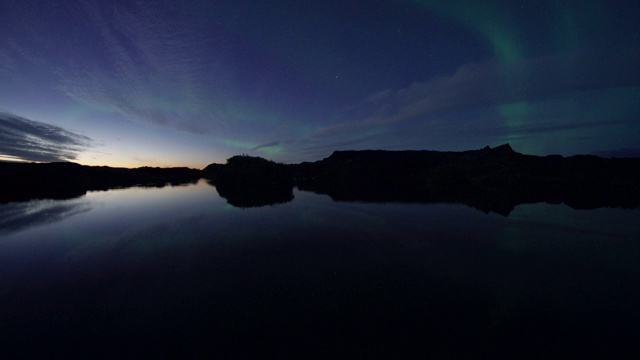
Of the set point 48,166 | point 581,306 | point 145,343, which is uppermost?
point 48,166

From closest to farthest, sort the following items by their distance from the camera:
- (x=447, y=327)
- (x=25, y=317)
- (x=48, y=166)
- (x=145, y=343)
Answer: (x=145, y=343), (x=447, y=327), (x=25, y=317), (x=48, y=166)

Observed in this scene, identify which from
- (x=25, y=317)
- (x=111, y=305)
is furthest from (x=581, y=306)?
(x=25, y=317)

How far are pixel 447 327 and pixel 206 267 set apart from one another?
9.46 metres

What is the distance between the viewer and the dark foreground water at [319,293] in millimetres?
5250

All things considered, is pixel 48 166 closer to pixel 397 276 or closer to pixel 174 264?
pixel 174 264

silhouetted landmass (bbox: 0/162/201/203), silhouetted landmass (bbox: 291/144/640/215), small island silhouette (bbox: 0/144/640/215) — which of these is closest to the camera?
small island silhouette (bbox: 0/144/640/215)

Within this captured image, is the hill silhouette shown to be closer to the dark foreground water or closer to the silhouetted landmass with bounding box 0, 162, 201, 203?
the dark foreground water

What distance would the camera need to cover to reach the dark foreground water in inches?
207

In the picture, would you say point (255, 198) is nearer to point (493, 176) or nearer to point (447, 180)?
point (447, 180)

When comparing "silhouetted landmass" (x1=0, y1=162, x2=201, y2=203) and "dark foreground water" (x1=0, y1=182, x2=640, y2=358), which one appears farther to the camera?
"silhouetted landmass" (x1=0, y1=162, x2=201, y2=203)

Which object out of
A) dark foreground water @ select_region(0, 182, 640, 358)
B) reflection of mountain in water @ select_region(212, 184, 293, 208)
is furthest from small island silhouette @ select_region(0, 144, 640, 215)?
dark foreground water @ select_region(0, 182, 640, 358)

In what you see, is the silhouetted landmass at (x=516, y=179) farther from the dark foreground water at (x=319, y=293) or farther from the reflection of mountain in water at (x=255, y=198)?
the dark foreground water at (x=319, y=293)

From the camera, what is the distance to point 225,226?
17078 mm

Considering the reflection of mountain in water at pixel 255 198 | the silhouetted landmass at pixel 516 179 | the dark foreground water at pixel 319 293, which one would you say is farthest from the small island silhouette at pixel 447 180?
the dark foreground water at pixel 319 293
